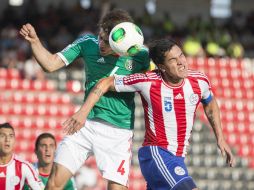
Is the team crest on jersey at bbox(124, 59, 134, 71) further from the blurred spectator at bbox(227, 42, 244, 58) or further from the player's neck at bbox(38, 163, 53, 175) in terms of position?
the blurred spectator at bbox(227, 42, 244, 58)

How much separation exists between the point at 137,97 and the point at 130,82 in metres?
9.57

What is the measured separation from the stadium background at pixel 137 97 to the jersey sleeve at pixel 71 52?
7.20 meters

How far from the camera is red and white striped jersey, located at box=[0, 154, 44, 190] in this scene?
7729 millimetres

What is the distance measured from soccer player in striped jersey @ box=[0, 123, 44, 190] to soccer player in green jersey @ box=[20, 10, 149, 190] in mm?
969

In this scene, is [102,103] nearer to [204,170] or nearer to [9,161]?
[9,161]

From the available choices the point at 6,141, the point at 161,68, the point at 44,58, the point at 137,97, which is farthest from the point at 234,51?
the point at 44,58

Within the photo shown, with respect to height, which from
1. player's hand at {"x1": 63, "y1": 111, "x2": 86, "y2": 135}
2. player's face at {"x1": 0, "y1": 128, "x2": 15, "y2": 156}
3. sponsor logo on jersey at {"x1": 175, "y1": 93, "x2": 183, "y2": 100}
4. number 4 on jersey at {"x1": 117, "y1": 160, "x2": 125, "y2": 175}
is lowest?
number 4 on jersey at {"x1": 117, "y1": 160, "x2": 125, "y2": 175}

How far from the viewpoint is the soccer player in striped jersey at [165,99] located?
6.51m

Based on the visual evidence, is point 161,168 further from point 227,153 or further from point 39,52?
point 39,52

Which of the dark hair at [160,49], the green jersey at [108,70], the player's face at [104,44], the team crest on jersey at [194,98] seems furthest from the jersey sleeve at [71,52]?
the team crest on jersey at [194,98]

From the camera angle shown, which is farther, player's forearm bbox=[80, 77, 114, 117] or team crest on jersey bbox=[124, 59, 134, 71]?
team crest on jersey bbox=[124, 59, 134, 71]

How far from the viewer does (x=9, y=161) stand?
7969 mm

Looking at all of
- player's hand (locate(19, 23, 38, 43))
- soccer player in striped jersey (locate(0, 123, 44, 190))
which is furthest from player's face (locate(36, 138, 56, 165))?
player's hand (locate(19, 23, 38, 43))

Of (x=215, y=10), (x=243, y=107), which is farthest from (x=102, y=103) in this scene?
(x=215, y=10)
